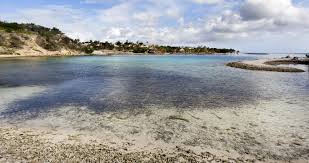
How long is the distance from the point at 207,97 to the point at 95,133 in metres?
15.3

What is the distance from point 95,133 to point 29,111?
8.11 meters

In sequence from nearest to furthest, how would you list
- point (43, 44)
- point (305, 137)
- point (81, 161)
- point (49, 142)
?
point (81, 161) → point (49, 142) → point (305, 137) → point (43, 44)

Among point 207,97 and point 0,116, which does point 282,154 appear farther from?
point 0,116

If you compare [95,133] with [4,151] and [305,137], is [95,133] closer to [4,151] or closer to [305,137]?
[4,151]

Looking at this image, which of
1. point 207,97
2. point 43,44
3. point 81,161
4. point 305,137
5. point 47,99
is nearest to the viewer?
point 81,161

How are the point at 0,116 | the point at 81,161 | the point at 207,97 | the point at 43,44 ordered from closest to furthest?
1. the point at 81,161
2. the point at 0,116
3. the point at 207,97
4. the point at 43,44

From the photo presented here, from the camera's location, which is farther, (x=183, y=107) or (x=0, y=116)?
(x=183, y=107)

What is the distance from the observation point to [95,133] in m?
16.0

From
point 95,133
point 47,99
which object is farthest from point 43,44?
point 95,133

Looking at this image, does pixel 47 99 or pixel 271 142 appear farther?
pixel 47 99

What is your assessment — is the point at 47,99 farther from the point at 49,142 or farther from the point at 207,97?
the point at 207,97

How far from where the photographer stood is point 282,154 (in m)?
13.2

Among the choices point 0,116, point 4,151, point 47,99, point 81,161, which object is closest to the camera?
point 81,161

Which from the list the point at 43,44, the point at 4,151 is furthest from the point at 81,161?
the point at 43,44
